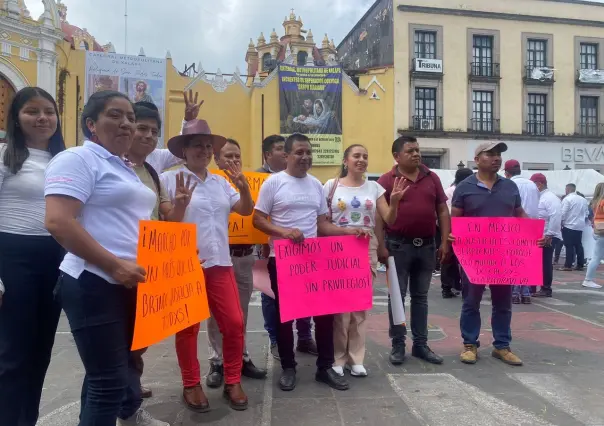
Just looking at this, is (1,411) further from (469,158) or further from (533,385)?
(469,158)

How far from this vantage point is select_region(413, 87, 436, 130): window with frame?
25737 millimetres

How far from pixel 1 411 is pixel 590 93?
3180 centimetres

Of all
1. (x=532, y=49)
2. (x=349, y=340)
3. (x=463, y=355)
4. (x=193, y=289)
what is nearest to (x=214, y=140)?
(x=193, y=289)

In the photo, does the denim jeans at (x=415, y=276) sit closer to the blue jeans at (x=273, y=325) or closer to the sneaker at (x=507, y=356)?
the sneaker at (x=507, y=356)

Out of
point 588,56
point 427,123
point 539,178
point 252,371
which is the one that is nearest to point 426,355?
point 252,371

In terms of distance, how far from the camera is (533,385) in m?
3.70

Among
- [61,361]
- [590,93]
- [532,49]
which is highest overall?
[532,49]

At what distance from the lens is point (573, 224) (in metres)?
10.8

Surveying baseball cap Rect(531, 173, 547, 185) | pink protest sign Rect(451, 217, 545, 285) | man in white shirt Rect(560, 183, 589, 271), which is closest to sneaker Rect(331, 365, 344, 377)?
pink protest sign Rect(451, 217, 545, 285)

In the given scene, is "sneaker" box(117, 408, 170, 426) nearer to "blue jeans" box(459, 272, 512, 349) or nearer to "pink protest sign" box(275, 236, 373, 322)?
"pink protest sign" box(275, 236, 373, 322)

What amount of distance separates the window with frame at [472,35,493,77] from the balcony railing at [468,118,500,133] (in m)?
2.49

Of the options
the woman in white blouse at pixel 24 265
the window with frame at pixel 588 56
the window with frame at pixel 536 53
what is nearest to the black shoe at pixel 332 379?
the woman in white blouse at pixel 24 265

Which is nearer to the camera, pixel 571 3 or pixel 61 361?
pixel 61 361

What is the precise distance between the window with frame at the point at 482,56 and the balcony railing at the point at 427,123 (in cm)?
346
